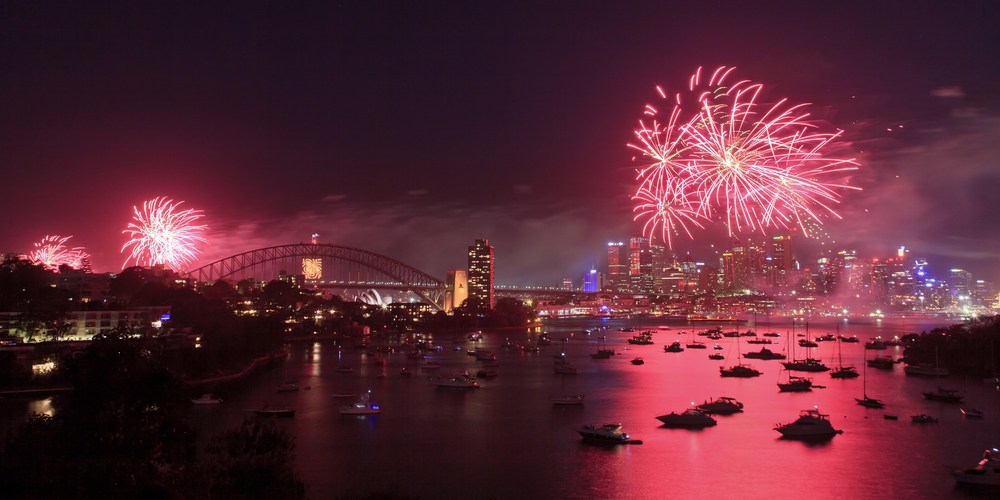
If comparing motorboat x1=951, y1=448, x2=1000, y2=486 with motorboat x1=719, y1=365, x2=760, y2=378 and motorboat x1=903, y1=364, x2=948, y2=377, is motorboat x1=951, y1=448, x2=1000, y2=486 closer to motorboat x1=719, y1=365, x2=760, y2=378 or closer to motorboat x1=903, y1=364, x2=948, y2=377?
motorboat x1=719, y1=365, x2=760, y2=378

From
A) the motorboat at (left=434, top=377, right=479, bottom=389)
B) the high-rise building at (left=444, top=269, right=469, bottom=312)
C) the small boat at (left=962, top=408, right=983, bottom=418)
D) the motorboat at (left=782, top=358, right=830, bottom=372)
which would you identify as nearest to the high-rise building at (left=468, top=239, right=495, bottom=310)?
the high-rise building at (left=444, top=269, right=469, bottom=312)

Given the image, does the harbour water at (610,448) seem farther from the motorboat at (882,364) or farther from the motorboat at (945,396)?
the motorboat at (882,364)

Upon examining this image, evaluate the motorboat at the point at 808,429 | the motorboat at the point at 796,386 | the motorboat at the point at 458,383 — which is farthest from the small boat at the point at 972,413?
the motorboat at the point at 458,383

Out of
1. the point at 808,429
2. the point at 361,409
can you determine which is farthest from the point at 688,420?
the point at 361,409

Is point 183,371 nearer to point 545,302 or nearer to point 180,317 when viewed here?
point 180,317

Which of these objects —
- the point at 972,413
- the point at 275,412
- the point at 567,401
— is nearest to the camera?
the point at 972,413

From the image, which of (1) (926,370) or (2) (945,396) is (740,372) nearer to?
(1) (926,370)
